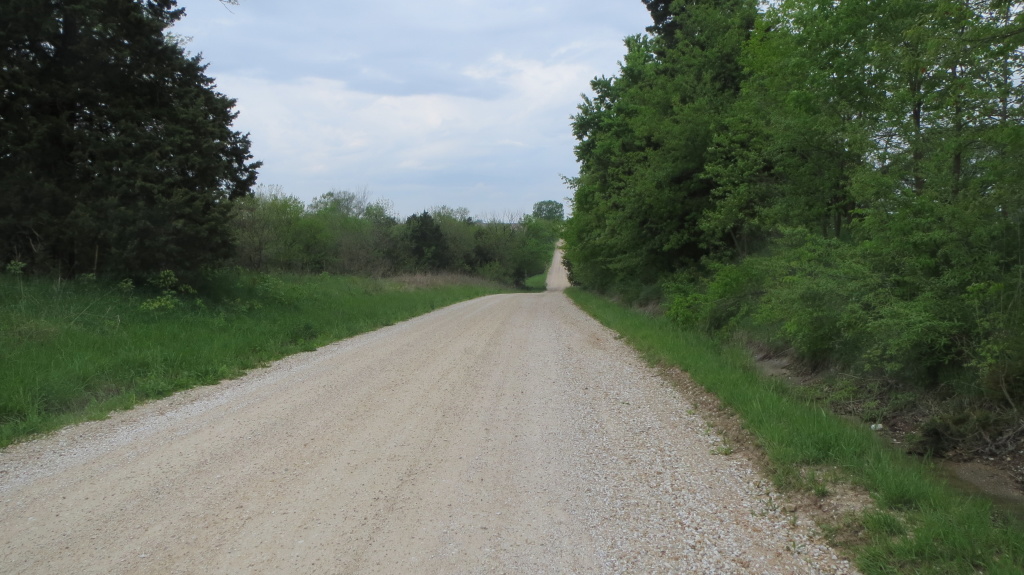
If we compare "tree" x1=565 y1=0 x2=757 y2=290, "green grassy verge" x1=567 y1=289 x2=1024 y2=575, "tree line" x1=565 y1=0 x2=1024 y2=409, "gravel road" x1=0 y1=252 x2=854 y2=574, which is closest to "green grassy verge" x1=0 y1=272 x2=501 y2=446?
"gravel road" x1=0 y1=252 x2=854 y2=574

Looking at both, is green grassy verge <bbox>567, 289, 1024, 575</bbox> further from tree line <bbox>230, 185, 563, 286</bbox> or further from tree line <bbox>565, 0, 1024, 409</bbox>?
tree line <bbox>230, 185, 563, 286</bbox>

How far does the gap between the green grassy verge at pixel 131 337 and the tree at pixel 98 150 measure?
3.56 feet

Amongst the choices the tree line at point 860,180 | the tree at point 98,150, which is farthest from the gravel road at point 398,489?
the tree at point 98,150

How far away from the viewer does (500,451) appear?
19.2 feet

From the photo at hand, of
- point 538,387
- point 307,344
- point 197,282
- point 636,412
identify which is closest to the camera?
point 636,412

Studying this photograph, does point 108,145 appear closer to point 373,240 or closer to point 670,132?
point 670,132

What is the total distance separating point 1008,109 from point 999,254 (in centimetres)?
162

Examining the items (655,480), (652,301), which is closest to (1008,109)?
(655,480)

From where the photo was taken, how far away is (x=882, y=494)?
448cm

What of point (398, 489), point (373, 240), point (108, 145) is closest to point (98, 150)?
point (108, 145)

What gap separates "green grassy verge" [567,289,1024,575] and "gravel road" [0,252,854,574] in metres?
0.31

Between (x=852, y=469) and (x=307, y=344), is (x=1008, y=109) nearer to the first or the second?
(x=852, y=469)

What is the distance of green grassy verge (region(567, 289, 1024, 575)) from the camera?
368 cm

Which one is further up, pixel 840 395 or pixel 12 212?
pixel 12 212
